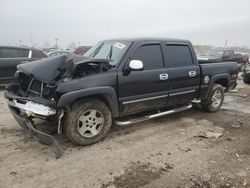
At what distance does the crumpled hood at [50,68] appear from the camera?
3.90 metres

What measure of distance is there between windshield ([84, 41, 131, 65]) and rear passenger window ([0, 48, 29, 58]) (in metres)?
5.04

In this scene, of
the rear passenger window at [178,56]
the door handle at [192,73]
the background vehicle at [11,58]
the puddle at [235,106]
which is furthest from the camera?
the background vehicle at [11,58]

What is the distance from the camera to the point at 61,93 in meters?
3.74

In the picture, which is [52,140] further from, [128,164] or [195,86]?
[195,86]

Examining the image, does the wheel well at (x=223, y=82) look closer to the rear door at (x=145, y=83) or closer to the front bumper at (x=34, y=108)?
the rear door at (x=145, y=83)

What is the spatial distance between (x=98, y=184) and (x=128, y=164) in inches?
25.8

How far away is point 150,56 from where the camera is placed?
485 centimetres

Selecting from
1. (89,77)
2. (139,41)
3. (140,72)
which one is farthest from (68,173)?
(139,41)

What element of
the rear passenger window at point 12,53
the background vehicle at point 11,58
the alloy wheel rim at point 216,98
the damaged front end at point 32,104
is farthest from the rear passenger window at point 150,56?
the rear passenger window at point 12,53

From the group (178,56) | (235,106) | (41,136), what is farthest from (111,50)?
(235,106)

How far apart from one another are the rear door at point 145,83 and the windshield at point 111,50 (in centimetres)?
21

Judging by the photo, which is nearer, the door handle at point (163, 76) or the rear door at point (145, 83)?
the rear door at point (145, 83)

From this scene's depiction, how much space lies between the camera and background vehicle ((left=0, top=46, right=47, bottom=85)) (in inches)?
344

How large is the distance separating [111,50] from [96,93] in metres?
1.20
